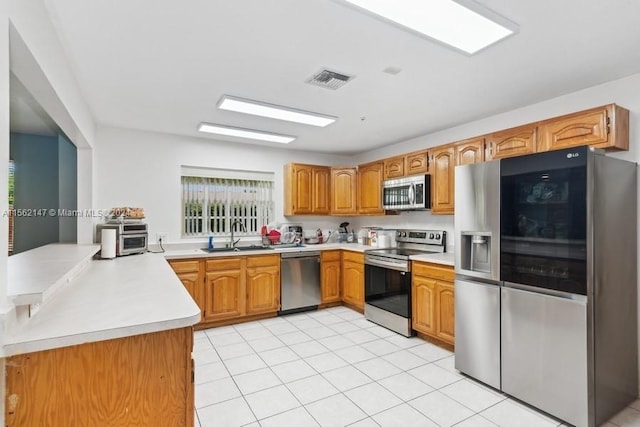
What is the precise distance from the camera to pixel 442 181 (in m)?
3.60

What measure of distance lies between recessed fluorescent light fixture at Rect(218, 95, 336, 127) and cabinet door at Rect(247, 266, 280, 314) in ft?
6.19

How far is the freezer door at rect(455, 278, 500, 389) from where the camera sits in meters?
2.45

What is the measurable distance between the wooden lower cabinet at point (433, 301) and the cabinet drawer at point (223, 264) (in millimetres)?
2064

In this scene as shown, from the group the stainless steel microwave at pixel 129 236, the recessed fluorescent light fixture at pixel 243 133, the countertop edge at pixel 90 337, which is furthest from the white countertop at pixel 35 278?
the recessed fluorescent light fixture at pixel 243 133

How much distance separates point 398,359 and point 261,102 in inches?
105

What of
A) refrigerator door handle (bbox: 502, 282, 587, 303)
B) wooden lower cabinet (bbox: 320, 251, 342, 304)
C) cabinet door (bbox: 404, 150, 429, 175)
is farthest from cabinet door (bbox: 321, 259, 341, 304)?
refrigerator door handle (bbox: 502, 282, 587, 303)

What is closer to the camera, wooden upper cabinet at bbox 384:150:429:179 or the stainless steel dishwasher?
wooden upper cabinet at bbox 384:150:429:179

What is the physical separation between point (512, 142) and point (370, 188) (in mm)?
2043

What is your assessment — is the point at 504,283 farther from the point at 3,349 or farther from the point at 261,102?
the point at 3,349

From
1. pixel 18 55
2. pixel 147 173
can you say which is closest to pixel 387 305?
pixel 147 173

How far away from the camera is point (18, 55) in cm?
142

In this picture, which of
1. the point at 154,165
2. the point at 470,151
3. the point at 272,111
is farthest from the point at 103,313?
the point at 470,151

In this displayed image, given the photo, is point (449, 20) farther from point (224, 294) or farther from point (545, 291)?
point (224, 294)

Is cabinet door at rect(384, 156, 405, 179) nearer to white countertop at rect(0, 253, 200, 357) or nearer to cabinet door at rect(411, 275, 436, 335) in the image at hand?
cabinet door at rect(411, 275, 436, 335)
